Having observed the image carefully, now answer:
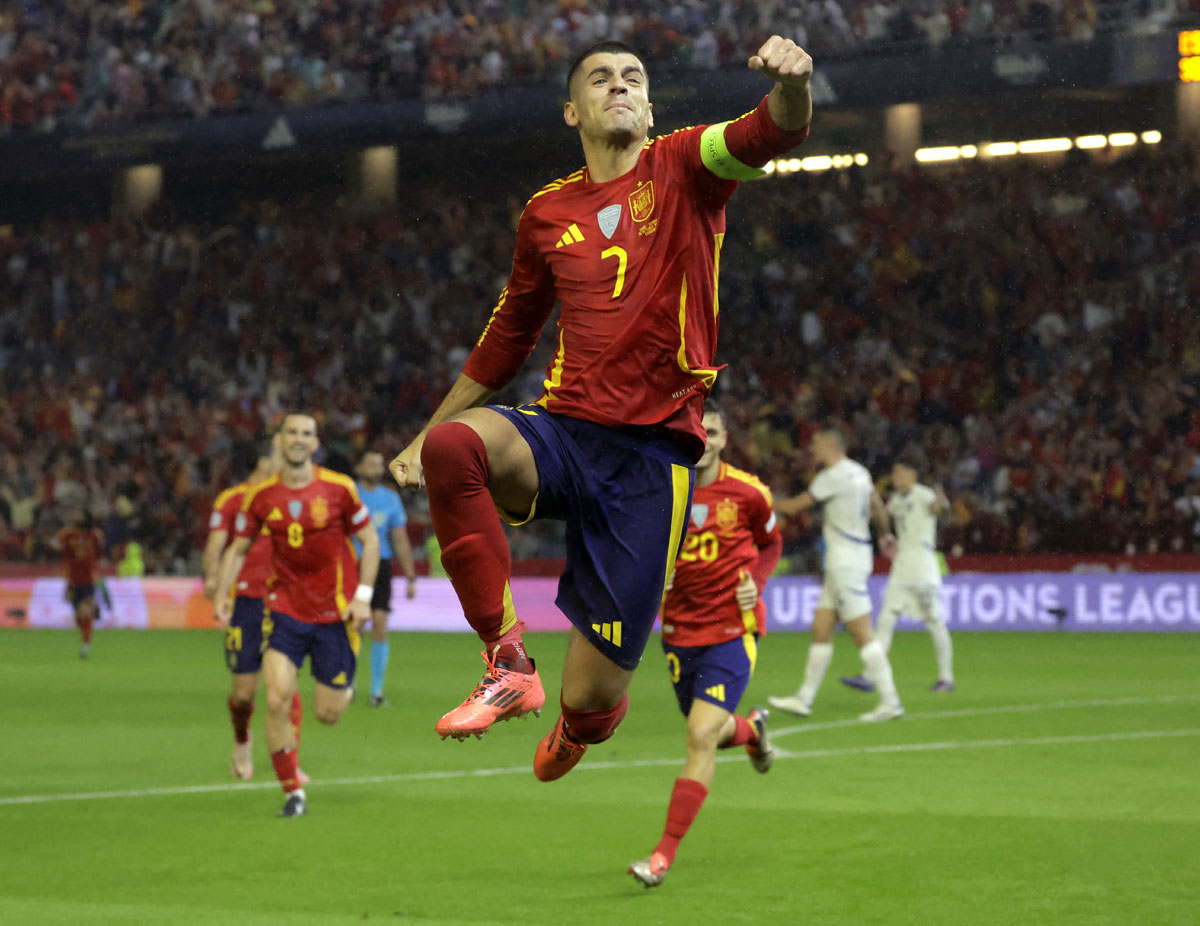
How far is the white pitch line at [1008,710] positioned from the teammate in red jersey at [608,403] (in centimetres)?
872

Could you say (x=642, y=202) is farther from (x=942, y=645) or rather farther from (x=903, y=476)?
(x=942, y=645)

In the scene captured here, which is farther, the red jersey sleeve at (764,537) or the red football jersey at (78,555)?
the red football jersey at (78,555)

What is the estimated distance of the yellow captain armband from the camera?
4543mm

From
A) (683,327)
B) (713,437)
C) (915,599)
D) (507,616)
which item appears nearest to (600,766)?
(713,437)

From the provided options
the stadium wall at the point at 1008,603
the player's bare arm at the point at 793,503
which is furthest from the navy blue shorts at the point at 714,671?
the stadium wall at the point at 1008,603

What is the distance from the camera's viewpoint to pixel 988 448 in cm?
2400

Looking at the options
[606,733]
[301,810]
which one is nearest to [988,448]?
[301,810]

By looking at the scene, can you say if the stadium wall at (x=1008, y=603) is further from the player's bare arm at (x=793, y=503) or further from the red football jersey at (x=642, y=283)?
the red football jersey at (x=642, y=283)

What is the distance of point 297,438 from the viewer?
10.4 metres

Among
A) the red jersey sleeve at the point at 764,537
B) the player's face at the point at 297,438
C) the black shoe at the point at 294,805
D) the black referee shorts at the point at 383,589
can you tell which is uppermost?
the player's face at the point at 297,438

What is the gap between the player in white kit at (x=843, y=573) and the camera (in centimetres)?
1386

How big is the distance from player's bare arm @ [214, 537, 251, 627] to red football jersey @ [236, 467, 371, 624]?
0.29 m

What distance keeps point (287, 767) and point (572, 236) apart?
6.02 meters

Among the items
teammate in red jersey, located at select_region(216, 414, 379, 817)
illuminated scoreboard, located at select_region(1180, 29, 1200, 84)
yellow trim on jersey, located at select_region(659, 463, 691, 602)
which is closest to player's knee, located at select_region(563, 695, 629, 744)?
yellow trim on jersey, located at select_region(659, 463, 691, 602)
